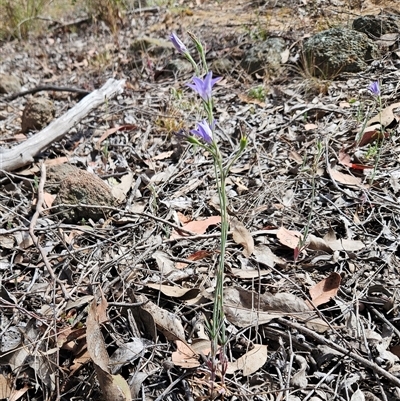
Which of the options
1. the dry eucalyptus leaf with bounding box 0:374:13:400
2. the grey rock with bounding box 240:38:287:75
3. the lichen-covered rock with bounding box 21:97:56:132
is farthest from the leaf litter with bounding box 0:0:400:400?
the grey rock with bounding box 240:38:287:75

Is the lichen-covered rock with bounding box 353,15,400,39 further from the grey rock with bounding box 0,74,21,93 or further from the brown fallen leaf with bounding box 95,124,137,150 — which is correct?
the grey rock with bounding box 0,74,21,93

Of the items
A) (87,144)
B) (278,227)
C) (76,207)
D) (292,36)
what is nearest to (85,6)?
(292,36)

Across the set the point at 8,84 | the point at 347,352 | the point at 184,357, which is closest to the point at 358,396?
the point at 347,352

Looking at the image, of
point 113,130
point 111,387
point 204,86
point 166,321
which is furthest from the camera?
point 113,130

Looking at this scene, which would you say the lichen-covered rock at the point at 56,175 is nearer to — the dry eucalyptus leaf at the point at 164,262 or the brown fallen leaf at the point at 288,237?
the dry eucalyptus leaf at the point at 164,262

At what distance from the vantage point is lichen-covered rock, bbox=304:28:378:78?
3.10 meters

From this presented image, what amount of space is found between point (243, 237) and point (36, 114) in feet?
6.08

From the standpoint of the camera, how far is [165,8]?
5.40 metres

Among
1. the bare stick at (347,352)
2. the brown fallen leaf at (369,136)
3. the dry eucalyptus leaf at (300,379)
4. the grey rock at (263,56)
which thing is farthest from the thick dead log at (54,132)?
the dry eucalyptus leaf at (300,379)

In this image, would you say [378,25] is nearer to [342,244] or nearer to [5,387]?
[342,244]

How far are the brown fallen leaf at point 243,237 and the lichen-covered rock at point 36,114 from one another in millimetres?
1762

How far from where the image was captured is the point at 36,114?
3.01 m

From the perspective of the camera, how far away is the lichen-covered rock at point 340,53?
10.2 feet

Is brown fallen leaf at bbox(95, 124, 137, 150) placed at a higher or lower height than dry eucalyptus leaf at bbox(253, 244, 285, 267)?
higher
